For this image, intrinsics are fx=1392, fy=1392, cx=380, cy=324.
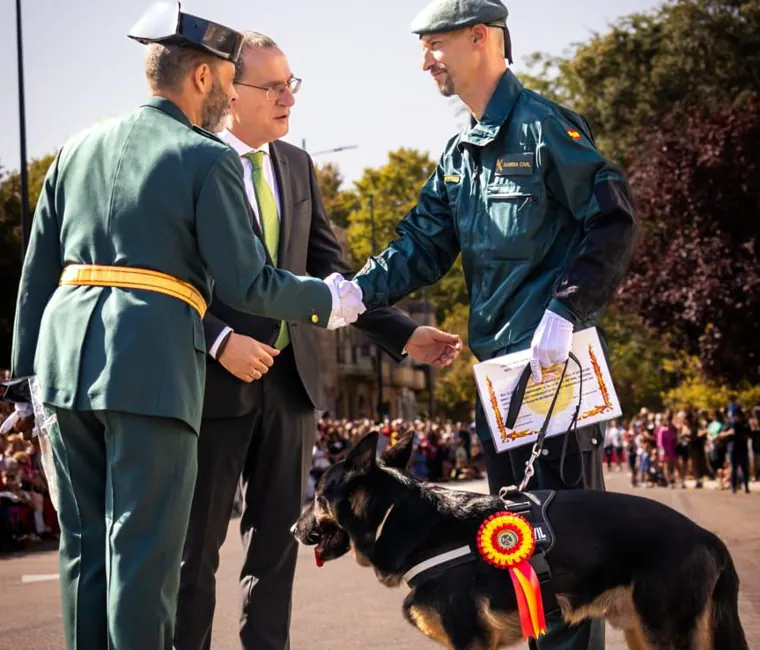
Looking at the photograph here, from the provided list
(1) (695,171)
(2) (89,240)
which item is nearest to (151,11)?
(2) (89,240)

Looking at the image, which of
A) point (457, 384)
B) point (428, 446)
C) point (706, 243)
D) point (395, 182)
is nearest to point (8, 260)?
point (428, 446)

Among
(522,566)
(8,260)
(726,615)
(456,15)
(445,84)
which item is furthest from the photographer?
(8,260)

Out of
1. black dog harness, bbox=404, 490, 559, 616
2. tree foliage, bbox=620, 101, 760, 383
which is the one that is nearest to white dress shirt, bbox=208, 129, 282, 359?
black dog harness, bbox=404, 490, 559, 616

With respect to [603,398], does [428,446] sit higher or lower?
lower

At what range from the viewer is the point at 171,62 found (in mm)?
4965

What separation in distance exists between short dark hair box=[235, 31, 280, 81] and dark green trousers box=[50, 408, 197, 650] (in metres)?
1.99

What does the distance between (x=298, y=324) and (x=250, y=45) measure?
129 centimetres

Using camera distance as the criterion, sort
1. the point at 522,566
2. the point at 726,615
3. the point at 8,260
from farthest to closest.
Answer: the point at 8,260
the point at 726,615
the point at 522,566

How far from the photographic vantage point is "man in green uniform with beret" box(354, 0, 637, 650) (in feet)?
18.1

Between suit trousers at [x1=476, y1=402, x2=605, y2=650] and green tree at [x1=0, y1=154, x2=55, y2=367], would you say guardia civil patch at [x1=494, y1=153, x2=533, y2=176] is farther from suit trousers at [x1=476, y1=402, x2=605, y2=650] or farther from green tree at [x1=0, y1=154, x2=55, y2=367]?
green tree at [x1=0, y1=154, x2=55, y2=367]

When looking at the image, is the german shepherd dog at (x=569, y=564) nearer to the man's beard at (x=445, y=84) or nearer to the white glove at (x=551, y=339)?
the white glove at (x=551, y=339)

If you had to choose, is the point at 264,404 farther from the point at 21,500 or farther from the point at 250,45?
the point at 21,500

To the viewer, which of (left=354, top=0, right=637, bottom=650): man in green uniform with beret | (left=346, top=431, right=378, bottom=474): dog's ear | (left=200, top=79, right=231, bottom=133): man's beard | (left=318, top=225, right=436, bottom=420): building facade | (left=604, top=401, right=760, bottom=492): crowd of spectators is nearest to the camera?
(left=200, top=79, right=231, bottom=133): man's beard

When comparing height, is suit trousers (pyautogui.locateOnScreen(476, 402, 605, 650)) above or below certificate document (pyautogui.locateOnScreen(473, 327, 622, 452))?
below
